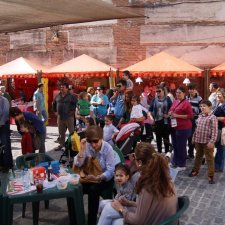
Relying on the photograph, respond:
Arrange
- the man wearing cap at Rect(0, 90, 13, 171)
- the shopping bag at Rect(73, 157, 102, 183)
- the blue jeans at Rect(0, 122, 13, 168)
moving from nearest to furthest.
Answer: the shopping bag at Rect(73, 157, 102, 183) → the man wearing cap at Rect(0, 90, 13, 171) → the blue jeans at Rect(0, 122, 13, 168)

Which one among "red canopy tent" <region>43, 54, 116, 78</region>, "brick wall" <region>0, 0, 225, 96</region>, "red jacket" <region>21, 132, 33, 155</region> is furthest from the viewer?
"brick wall" <region>0, 0, 225, 96</region>

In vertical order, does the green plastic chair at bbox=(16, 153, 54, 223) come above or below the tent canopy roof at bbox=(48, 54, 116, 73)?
below

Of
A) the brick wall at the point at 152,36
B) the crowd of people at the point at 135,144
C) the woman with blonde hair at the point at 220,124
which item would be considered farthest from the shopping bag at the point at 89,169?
the brick wall at the point at 152,36

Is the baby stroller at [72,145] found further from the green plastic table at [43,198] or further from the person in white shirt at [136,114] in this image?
the green plastic table at [43,198]

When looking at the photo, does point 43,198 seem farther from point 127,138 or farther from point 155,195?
point 127,138

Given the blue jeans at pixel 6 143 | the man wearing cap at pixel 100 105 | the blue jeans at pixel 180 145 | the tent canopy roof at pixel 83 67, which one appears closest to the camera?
the blue jeans at pixel 180 145

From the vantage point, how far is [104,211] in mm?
3809

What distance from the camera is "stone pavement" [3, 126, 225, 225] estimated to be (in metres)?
5.00

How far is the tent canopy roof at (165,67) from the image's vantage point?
12367 millimetres

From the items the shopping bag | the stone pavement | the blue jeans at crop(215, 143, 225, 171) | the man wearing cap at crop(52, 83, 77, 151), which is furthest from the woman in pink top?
the man wearing cap at crop(52, 83, 77, 151)

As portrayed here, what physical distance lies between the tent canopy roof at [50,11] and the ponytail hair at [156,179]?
3.04m

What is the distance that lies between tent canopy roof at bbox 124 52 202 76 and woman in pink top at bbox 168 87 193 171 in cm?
543

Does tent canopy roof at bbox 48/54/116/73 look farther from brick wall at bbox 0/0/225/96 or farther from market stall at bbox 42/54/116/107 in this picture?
brick wall at bbox 0/0/225/96

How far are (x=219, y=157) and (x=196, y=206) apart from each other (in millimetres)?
1996
